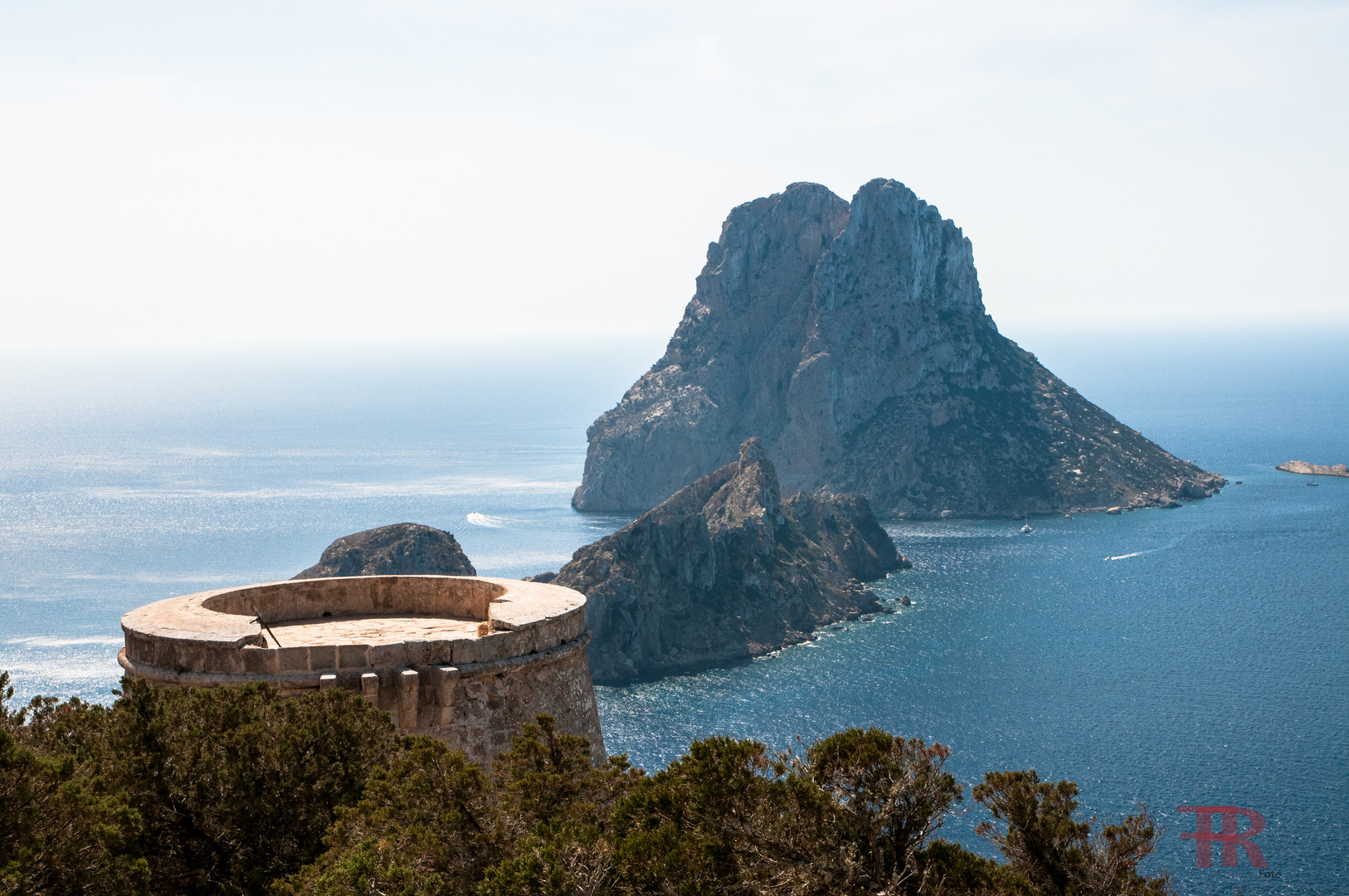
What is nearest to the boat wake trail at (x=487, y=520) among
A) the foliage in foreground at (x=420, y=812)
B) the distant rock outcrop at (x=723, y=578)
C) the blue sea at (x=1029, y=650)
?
the blue sea at (x=1029, y=650)

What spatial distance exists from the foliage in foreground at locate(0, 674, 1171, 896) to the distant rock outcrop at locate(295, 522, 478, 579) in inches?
4073

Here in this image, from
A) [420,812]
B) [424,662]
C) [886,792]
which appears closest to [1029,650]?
[424,662]

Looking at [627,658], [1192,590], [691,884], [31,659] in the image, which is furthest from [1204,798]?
[31,659]

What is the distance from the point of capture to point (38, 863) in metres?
11.4

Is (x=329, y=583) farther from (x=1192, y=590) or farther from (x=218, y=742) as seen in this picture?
(x=1192, y=590)

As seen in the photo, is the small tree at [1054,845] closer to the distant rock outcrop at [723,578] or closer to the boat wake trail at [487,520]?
the distant rock outcrop at [723,578]

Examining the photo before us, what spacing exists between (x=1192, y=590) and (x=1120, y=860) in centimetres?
13432

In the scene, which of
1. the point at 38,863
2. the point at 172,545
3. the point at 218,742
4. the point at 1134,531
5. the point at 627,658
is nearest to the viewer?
the point at 38,863

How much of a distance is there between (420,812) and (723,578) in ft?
409

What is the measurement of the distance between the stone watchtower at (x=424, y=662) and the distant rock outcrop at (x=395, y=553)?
101 meters

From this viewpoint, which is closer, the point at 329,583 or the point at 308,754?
the point at 308,754

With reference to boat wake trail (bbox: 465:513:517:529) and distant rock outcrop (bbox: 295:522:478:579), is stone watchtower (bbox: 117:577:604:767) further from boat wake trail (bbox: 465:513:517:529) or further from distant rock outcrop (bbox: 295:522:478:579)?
boat wake trail (bbox: 465:513:517:529)

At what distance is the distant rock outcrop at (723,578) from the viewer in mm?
122938

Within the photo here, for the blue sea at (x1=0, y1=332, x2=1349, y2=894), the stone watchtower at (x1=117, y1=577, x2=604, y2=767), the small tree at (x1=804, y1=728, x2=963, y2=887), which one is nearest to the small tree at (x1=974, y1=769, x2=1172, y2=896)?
the small tree at (x1=804, y1=728, x2=963, y2=887)
